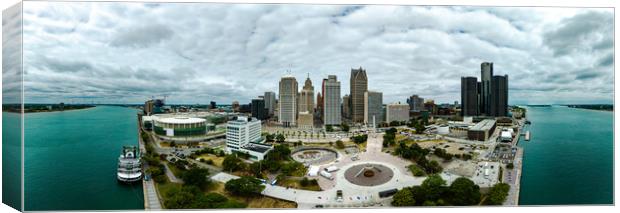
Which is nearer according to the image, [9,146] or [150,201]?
[9,146]

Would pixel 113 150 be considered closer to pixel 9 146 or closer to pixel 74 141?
pixel 74 141

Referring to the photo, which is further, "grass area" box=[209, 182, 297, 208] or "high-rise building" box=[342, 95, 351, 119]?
"high-rise building" box=[342, 95, 351, 119]

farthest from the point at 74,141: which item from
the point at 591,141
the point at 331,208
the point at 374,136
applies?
the point at 591,141

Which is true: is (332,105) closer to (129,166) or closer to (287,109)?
(287,109)

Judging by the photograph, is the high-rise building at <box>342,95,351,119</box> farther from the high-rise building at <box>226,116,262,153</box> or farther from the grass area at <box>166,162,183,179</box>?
the grass area at <box>166,162,183,179</box>

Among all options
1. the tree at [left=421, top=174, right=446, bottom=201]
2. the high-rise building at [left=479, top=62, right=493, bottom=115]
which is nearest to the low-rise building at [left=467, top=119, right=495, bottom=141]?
the high-rise building at [left=479, top=62, right=493, bottom=115]

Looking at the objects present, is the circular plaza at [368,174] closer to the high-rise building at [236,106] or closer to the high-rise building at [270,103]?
the high-rise building at [236,106]

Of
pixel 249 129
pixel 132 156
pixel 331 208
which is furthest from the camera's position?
pixel 249 129
